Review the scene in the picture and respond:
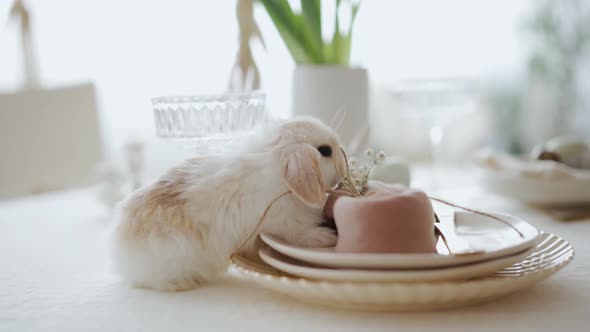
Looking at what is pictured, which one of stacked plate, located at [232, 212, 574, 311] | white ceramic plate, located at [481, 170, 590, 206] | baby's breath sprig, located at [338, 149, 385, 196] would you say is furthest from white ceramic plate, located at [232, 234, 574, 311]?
white ceramic plate, located at [481, 170, 590, 206]

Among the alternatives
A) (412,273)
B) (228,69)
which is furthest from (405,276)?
(228,69)

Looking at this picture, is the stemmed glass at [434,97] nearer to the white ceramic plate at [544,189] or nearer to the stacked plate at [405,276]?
A: the white ceramic plate at [544,189]

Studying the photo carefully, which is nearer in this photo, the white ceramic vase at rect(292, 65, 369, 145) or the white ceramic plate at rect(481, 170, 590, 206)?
the white ceramic plate at rect(481, 170, 590, 206)

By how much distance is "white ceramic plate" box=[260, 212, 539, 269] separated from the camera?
0.52 metres

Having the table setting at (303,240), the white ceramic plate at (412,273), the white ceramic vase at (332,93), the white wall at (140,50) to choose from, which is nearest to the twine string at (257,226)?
the table setting at (303,240)

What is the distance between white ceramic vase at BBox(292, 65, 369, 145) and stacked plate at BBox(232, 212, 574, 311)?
54cm

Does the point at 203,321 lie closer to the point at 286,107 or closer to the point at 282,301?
the point at 282,301

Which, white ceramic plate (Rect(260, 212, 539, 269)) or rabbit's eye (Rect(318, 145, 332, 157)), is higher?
rabbit's eye (Rect(318, 145, 332, 157))

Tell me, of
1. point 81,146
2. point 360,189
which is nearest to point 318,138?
point 360,189

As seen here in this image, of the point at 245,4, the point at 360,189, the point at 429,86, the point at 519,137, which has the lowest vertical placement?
the point at 519,137

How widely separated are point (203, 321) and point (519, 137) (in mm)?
2442

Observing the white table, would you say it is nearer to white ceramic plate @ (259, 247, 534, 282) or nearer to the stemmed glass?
white ceramic plate @ (259, 247, 534, 282)

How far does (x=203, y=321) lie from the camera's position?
0.57 meters

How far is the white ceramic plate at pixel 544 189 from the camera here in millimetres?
995
